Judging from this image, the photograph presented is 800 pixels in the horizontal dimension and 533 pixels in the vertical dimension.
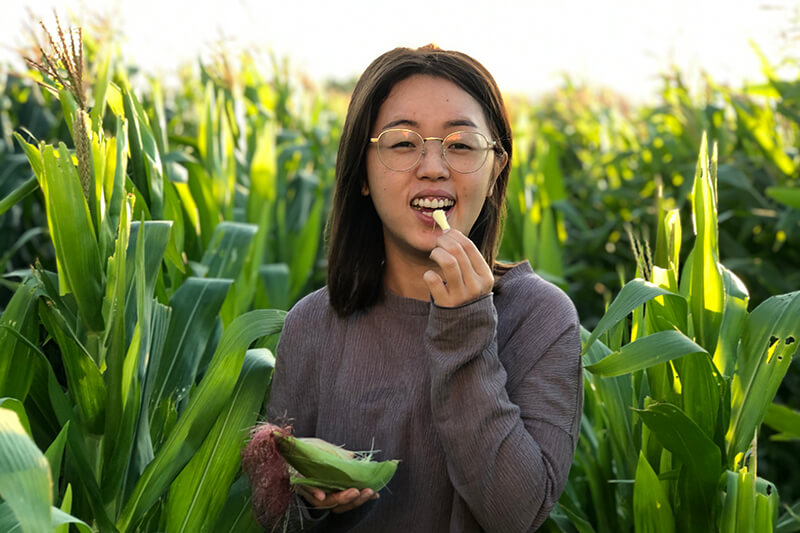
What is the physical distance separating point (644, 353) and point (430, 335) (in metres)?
0.31

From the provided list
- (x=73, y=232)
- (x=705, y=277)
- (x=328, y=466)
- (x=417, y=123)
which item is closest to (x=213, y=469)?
(x=328, y=466)

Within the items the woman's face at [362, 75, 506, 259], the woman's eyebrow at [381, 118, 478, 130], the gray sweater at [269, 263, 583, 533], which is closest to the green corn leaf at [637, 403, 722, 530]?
the gray sweater at [269, 263, 583, 533]

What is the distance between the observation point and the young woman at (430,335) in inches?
51.4

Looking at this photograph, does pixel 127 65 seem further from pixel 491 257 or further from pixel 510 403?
pixel 510 403

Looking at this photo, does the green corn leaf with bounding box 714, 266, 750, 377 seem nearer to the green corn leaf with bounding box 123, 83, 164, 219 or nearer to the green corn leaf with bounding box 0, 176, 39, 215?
the green corn leaf with bounding box 123, 83, 164, 219

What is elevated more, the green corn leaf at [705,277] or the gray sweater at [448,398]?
the green corn leaf at [705,277]

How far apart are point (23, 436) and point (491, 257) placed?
872mm

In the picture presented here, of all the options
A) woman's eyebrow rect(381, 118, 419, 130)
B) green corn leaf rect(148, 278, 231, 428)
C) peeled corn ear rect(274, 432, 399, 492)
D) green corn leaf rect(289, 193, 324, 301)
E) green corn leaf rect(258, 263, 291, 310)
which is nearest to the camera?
peeled corn ear rect(274, 432, 399, 492)

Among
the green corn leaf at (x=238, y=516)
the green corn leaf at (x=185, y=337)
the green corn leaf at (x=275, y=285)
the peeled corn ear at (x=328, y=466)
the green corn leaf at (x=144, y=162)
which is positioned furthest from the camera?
the green corn leaf at (x=275, y=285)

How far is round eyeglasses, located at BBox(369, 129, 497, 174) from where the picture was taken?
144 centimetres

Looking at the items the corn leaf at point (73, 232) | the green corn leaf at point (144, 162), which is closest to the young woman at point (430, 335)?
the corn leaf at point (73, 232)

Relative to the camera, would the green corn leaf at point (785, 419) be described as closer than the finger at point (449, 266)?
No

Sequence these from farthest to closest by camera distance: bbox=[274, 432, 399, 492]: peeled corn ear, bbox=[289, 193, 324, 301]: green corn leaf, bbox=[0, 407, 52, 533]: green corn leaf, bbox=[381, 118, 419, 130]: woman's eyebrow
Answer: bbox=[289, 193, 324, 301]: green corn leaf → bbox=[381, 118, 419, 130]: woman's eyebrow → bbox=[274, 432, 399, 492]: peeled corn ear → bbox=[0, 407, 52, 533]: green corn leaf

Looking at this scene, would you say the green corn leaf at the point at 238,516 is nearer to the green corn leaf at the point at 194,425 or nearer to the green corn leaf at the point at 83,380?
the green corn leaf at the point at 194,425
